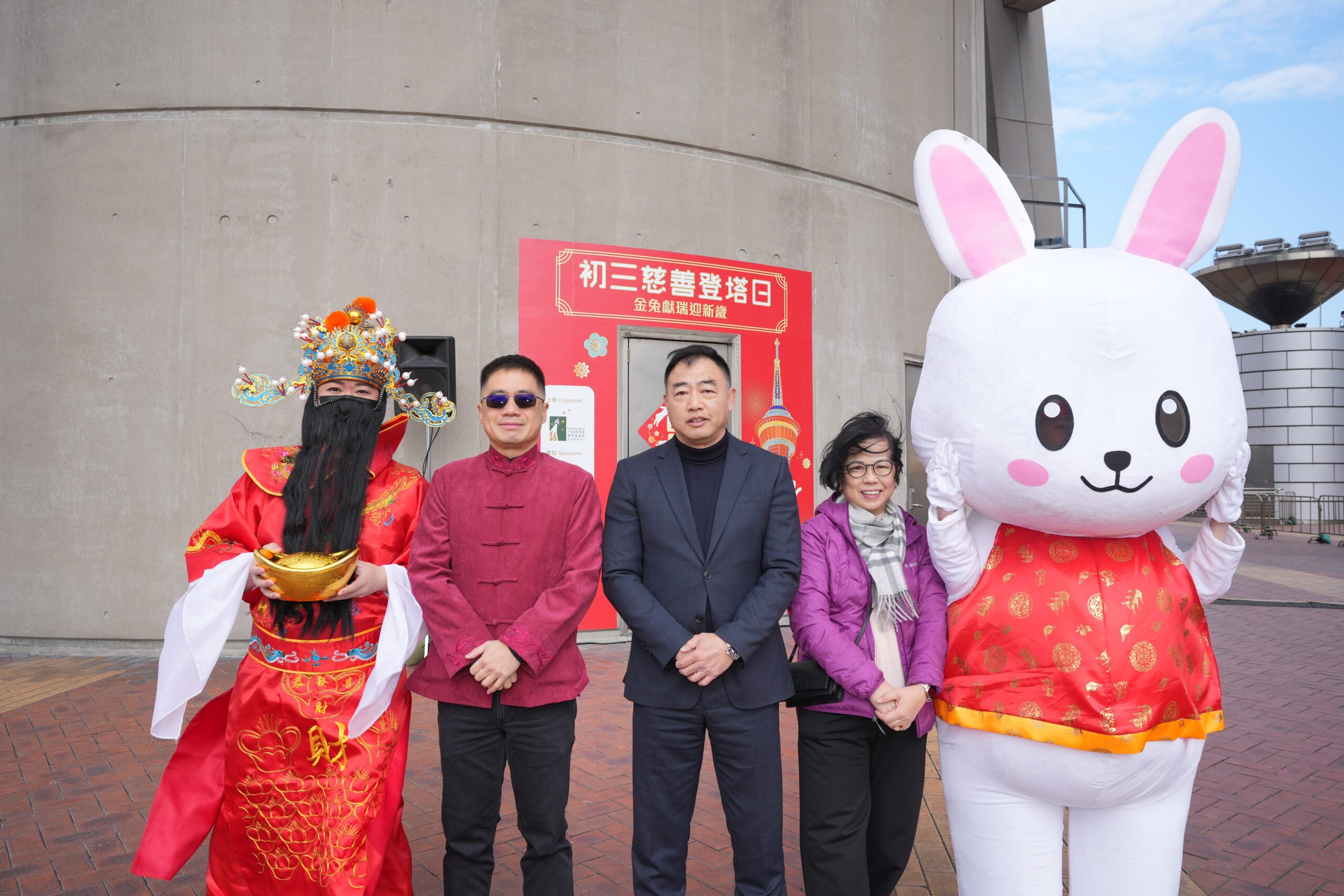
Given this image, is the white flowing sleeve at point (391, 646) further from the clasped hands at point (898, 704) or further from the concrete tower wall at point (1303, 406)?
the concrete tower wall at point (1303, 406)

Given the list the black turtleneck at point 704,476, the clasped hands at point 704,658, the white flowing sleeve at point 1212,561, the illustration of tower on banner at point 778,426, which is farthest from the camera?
the illustration of tower on banner at point 778,426

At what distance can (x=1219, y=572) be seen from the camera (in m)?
2.31

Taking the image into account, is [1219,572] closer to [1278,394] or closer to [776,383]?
[776,383]

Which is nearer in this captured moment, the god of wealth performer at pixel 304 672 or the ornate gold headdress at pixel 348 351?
the god of wealth performer at pixel 304 672

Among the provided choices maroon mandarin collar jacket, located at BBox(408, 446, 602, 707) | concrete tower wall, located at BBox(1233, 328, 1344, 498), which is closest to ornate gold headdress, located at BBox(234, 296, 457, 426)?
maroon mandarin collar jacket, located at BBox(408, 446, 602, 707)

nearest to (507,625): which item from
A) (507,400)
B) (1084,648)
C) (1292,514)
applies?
(507,400)

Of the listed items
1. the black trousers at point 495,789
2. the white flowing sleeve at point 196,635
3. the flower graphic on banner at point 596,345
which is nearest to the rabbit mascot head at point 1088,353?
the black trousers at point 495,789

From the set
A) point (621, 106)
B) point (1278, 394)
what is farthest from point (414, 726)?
point (1278, 394)

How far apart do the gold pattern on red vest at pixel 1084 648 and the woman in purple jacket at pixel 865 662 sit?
0.15 metres

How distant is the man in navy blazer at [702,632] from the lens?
2.48m

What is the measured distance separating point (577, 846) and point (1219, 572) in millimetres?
2574

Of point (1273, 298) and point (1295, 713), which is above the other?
point (1273, 298)

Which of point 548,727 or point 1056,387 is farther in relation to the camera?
point 548,727

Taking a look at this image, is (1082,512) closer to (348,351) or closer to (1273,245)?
(348,351)
